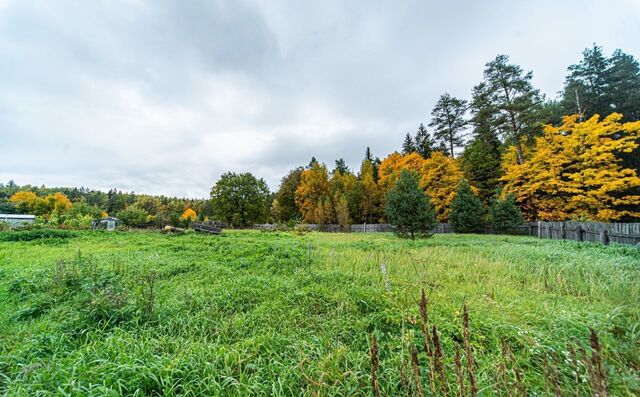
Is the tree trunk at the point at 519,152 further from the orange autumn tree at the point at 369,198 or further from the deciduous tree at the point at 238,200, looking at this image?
the deciduous tree at the point at 238,200

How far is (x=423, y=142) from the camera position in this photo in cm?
3544

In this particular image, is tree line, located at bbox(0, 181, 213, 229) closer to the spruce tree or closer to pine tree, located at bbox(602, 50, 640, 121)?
the spruce tree

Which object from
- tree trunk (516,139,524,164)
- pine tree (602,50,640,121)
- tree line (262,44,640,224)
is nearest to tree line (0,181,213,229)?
tree line (262,44,640,224)

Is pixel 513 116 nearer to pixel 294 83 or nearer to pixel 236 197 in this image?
pixel 294 83

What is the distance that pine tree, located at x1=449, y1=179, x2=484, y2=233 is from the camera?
20484mm

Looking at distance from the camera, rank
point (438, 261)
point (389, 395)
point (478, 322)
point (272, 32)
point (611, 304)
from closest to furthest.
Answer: point (389, 395)
point (478, 322)
point (611, 304)
point (438, 261)
point (272, 32)

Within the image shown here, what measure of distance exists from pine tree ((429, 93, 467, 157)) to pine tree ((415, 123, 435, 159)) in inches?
69.5

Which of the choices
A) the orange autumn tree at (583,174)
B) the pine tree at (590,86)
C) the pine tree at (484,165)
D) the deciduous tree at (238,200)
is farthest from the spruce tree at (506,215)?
the deciduous tree at (238,200)

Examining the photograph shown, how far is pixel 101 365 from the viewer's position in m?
2.15

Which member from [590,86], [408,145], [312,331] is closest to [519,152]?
[590,86]

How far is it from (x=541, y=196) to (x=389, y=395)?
24.0 metres

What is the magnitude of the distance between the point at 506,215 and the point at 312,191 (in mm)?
21694

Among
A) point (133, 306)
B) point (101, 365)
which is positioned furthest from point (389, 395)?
point (133, 306)

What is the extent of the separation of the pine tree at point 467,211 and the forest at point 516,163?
1249mm
